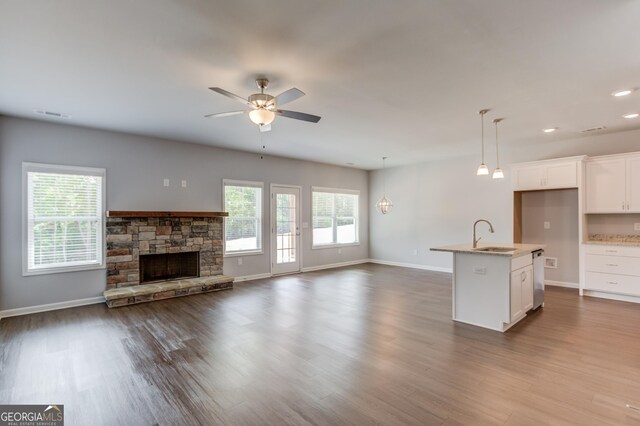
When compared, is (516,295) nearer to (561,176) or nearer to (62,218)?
(561,176)

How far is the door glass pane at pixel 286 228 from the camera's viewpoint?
24.6 feet

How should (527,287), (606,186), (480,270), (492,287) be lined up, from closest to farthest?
(492,287) < (480,270) < (527,287) < (606,186)

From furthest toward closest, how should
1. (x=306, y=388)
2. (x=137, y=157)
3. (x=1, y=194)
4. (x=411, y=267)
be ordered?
(x=411, y=267)
(x=137, y=157)
(x=1, y=194)
(x=306, y=388)

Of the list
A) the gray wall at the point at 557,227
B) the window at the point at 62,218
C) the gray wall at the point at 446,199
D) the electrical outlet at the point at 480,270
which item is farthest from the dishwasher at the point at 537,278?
the window at the point at 62,218

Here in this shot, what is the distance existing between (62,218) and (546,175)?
828 centimetres

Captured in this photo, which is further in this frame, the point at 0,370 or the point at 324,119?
the point at 324,119

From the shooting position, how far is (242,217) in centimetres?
693

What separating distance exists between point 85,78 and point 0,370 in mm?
2899

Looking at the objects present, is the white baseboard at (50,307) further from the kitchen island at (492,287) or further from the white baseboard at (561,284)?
the white baseboard at (561,284)

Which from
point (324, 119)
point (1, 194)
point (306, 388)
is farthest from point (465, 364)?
point (1, 194)

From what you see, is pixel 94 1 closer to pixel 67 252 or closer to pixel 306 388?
pixel 306 388

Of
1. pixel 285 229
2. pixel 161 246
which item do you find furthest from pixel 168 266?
pixel 285 229

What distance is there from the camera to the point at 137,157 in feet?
18.2

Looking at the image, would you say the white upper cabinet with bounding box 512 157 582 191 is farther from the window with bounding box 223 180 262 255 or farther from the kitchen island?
the window with bounding box 223 180 262 255
